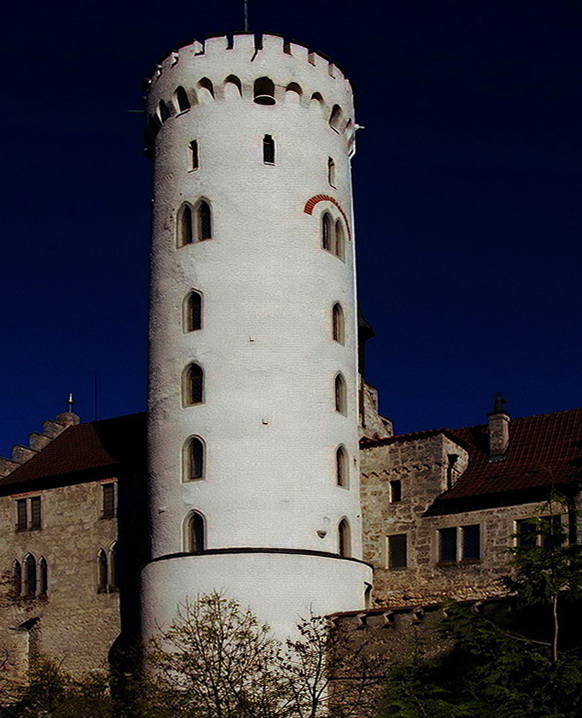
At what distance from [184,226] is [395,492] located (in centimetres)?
1045

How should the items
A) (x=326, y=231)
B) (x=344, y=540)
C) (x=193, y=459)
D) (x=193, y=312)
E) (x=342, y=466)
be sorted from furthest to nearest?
(x=326, y=231)
(x=193, y=312)
(x=342, y=466)
(x=344, y=540)
(x=193, y=459)

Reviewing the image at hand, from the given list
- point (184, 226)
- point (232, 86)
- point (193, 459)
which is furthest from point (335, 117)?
point (193, 459)

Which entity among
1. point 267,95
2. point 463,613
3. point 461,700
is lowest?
point 461,700

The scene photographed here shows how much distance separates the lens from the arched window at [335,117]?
140ft

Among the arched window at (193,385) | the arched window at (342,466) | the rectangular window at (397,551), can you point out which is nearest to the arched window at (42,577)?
the arched window at (193,385)

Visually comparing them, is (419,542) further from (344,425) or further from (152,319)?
(152,319)

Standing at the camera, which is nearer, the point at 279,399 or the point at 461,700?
the point at 461,700

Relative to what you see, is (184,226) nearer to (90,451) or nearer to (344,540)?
(90,451)

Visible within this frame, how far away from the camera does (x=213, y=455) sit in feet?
124

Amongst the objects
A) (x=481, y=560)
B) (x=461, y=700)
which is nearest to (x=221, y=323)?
(x=481, y=560)

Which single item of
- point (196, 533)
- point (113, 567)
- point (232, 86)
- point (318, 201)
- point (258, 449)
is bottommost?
point (113, 567)

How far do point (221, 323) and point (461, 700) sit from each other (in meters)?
13.8

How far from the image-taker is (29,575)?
44.6 meters

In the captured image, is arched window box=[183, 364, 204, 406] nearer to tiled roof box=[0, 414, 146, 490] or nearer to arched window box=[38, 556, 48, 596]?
tiled roof box=[0, 414, 146, 490]
